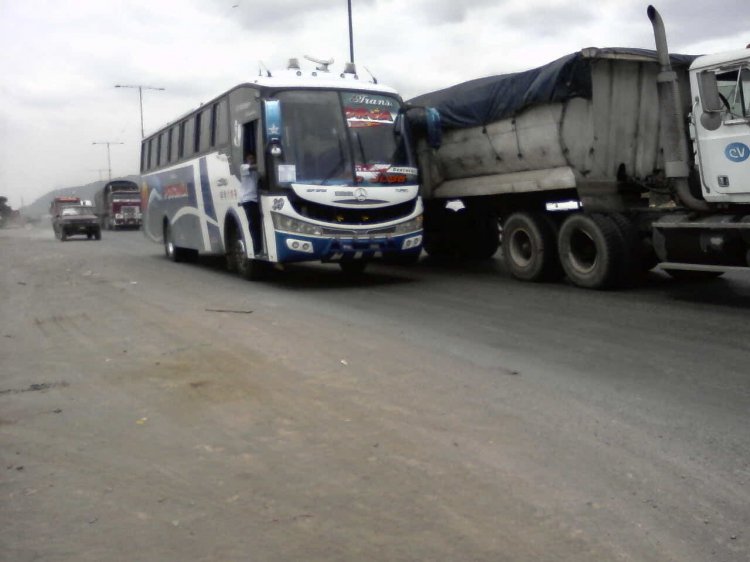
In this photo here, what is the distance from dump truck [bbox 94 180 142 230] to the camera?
49.4 m

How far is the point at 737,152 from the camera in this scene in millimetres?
9273

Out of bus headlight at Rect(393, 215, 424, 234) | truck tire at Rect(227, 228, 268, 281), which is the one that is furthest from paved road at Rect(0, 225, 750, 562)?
truck tire at Rect(227, 228, 268, 281)

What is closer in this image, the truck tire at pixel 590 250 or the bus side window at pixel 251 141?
the truck tire at pixel 590 250

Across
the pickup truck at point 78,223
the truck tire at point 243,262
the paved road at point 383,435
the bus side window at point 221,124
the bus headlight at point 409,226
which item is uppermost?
the bus side window at point 221,124

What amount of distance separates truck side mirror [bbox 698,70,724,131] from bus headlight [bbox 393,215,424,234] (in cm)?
447

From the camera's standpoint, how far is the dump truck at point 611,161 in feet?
31.0

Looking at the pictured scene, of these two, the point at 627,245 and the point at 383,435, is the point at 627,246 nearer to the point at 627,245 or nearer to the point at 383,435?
the point at 627,245

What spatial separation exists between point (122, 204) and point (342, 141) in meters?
40.5

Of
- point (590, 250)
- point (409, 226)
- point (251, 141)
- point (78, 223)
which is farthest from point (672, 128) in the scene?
point (78, 223)

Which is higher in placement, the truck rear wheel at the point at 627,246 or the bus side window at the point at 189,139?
the bus side window at the point at 189,139

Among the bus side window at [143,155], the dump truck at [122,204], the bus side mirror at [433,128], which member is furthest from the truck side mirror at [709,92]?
the dump truck at [122,204]

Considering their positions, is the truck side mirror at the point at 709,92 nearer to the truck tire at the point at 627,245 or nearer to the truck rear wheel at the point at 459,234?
the truck tire at the point at 627,245

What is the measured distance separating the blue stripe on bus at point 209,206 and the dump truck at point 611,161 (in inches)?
179

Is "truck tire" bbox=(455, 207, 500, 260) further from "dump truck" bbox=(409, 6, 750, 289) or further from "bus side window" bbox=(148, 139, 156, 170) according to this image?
"bus side window" bbox=(148, 139, 156, 170)
